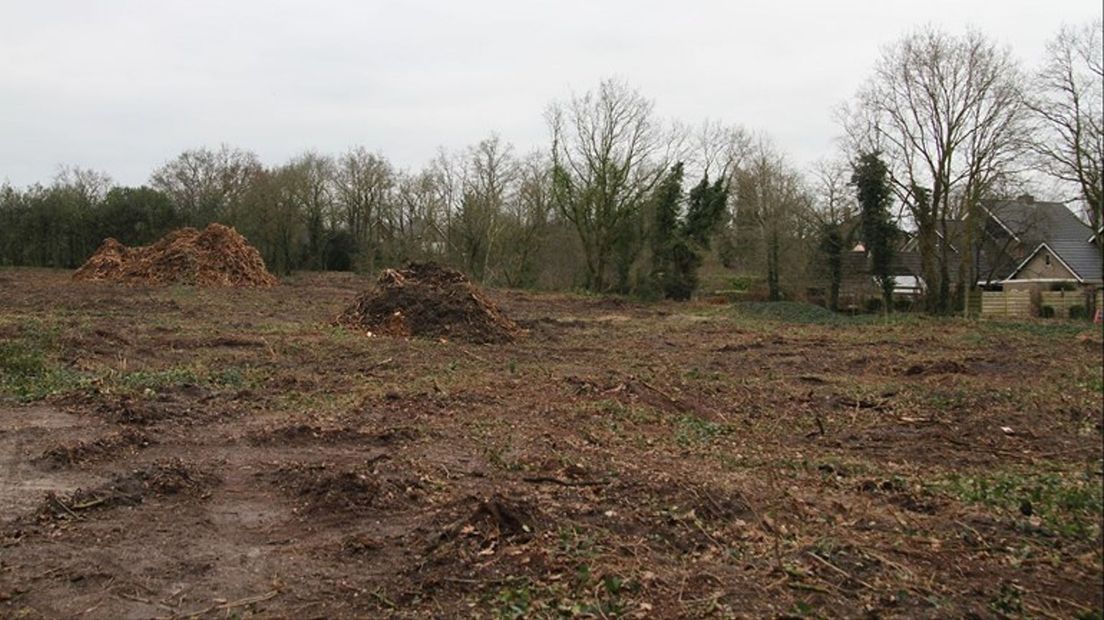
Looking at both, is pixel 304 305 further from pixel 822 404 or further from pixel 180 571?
pixel 180 571

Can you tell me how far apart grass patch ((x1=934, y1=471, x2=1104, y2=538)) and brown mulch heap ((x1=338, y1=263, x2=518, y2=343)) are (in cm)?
1210

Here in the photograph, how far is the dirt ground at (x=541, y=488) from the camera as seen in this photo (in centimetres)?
397

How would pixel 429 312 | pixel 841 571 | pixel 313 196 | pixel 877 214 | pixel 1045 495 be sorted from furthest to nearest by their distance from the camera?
pixel 313 196 < pixel 877 214 < pixel 429 312 < pixel 1045 495 < pixel 841 571

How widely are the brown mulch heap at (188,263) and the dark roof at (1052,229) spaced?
31095 millimetres

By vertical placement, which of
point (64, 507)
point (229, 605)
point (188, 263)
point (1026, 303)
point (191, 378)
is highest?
point (188, 263)

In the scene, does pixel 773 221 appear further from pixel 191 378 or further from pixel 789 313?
pixel 191 378

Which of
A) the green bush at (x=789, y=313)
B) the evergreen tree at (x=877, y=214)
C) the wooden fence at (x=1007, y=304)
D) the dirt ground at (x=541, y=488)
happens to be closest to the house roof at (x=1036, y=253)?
the wooden fence at (x=1007, y=304)

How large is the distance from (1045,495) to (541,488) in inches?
126

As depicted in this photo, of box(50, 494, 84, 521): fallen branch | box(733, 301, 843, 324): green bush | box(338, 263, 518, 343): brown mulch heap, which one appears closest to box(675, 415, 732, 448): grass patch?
box(50, 494, 84, 521): fallen branch

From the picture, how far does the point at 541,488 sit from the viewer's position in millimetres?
5809

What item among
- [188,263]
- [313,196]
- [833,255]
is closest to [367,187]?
[313,196]

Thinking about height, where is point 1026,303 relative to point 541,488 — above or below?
above

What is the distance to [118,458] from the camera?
6.89m

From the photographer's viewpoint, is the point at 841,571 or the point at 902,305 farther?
the point at 902,305
